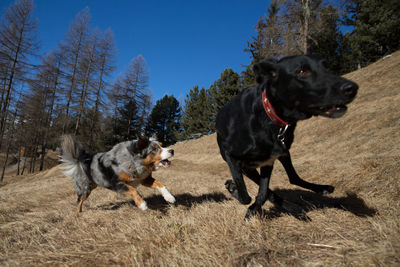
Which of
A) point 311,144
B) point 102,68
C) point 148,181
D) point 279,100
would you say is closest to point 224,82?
point 102,68

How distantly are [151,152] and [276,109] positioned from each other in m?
3.26

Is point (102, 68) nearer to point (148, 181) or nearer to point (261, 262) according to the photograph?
point (148, 181)

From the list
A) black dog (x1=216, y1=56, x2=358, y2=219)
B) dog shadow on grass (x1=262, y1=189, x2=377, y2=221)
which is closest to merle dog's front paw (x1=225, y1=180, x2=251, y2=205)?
black dog (x1=216, y1=56, x2=358, y2=219)

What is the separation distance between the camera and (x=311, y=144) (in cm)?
869

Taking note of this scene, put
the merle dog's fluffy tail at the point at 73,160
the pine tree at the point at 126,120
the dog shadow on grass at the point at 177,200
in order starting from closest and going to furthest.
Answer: the dog shadow on grass at the point at 177,200, the merle dog's fluffy tail at the point at 73,160, the pine tree at the point at 126,120

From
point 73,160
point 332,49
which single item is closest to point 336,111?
point 73,160

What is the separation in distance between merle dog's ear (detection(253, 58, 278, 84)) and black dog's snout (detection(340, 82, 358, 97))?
674mm

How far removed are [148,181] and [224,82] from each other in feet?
82.2

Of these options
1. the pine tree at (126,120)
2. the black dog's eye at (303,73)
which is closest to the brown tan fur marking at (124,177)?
the black dog's eye at (303,73)

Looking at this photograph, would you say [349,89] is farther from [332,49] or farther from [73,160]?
[332,49]

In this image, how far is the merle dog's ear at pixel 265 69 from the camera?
83.7 inches

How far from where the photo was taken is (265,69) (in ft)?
7.11

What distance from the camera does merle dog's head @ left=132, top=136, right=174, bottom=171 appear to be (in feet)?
14.8

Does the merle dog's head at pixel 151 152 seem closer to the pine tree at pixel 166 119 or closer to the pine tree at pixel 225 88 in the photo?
the pine tree at pixel 225 88
